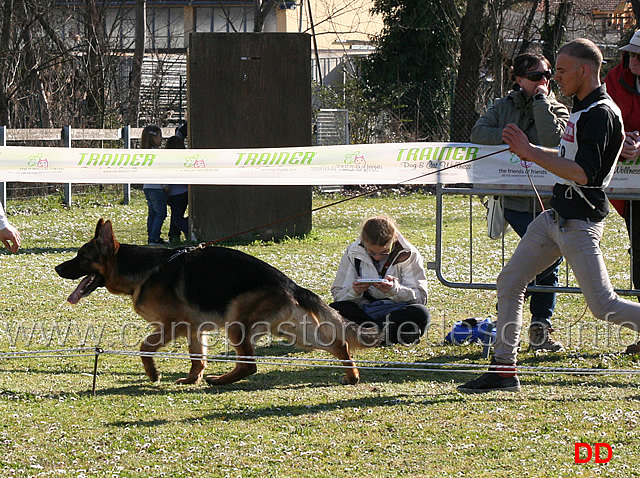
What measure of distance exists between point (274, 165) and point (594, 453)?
17.3 feet

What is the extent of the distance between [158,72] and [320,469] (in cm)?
2383

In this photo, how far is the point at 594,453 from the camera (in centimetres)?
434

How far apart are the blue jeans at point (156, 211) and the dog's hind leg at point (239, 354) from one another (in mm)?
7661

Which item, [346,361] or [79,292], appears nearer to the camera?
[346,361]

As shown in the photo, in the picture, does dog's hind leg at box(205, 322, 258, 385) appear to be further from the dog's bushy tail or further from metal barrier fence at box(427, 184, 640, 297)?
metal barrier fence at box(427, 184, 640, 297)

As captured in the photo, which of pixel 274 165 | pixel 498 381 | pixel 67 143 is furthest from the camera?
pixel 67 143

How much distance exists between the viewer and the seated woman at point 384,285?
7.09m

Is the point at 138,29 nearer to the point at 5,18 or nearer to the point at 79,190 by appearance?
the point at 5,18

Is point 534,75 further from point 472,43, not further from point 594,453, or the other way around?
point 472,43

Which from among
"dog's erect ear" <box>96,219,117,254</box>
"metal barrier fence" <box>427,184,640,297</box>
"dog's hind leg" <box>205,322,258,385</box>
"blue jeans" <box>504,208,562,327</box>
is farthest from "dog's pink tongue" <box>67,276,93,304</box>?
"blue jeans" <box>504,208,562,327</box>

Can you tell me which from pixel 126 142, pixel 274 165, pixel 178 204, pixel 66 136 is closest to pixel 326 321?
pixel 274 165

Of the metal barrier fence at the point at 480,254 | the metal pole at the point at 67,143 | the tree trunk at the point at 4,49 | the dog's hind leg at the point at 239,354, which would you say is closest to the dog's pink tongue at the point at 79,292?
the dog's hind leg at the point at 239,354

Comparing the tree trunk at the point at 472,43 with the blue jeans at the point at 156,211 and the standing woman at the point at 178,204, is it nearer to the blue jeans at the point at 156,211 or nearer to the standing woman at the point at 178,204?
the standing woman at the point at 178,204

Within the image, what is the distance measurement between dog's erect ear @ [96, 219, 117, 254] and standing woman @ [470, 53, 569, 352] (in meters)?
2.92
